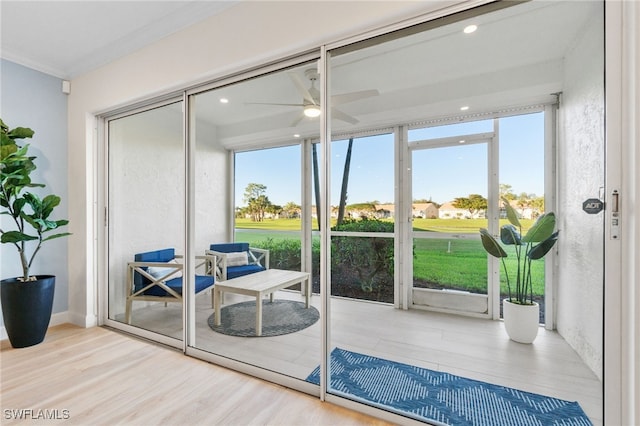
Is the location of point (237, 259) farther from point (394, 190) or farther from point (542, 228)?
point (542, 228)

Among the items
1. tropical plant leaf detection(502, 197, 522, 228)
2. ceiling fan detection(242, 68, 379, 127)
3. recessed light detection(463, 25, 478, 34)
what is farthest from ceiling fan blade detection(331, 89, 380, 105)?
tropical plant leaf detection(502, 197, 522, 228)

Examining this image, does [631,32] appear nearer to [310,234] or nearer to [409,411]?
[409,411]

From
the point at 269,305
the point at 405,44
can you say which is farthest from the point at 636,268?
the point at 269,305

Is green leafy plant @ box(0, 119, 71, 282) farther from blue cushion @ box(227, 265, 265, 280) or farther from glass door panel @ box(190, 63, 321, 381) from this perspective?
blue cushion @ box(227, 265, 265, 280)

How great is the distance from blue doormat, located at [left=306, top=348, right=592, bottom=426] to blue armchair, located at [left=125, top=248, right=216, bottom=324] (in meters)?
1.55

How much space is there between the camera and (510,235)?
9.37ft

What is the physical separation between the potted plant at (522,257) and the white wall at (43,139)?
445 cm

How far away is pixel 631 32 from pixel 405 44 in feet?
5.53

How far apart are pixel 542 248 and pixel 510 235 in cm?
28

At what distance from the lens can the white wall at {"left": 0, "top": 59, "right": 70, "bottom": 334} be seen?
273 cm

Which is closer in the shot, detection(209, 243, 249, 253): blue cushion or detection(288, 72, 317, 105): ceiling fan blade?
detection(288, 72, 317, 105): ceiling fan blade

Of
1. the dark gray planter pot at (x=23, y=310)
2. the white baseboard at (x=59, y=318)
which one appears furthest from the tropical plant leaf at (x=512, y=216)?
the white baseboard at (x=59, y=318)

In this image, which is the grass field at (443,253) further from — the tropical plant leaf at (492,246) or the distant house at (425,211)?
the tropical plant leaf at (492,246)

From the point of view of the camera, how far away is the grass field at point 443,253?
10.9 ft
